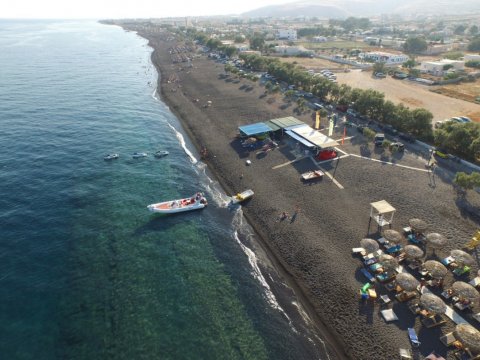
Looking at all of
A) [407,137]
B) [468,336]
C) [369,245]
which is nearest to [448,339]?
[468,336]

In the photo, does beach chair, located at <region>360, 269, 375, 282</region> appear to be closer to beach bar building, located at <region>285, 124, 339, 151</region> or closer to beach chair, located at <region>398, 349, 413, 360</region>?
beach chair, located at <region>398, 349, 413, 360</region>

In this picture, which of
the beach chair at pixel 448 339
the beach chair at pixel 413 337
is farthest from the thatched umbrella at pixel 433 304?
the beach chair at pixel 413 337

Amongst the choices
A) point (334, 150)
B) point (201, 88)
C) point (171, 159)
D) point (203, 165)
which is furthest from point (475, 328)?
point (201, 88)

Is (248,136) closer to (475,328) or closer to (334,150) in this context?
(334,150)

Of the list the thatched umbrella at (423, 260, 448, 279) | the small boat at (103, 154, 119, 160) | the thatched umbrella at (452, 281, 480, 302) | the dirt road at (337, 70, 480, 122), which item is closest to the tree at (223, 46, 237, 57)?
the dirt road at (337, 70, 480, 122)

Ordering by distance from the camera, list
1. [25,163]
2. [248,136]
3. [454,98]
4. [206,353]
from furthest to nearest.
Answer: [454,98] → [248,136] → [25,163] → [206,353]

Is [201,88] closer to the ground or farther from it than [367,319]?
farther from it
